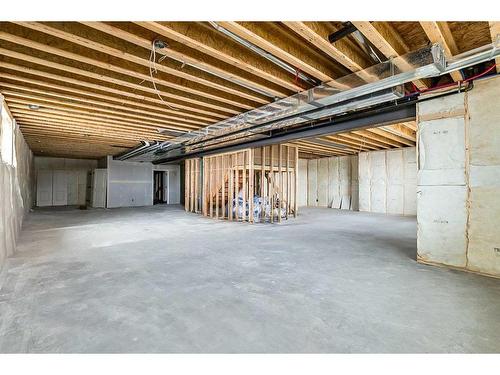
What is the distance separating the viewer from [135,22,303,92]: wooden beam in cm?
205

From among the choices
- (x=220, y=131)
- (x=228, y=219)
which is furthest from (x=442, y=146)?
(x=228, y=219)

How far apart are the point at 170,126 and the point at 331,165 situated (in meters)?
7.59

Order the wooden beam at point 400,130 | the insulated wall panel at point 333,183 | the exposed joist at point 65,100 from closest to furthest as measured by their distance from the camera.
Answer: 1. the exposed joist at point 65,100
2. the wooden beam at point 400,130
3. the insulated wall panel at point 333,183

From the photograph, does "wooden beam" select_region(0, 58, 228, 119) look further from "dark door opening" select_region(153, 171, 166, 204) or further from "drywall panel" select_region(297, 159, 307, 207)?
"dark door opening" select_region(153, 171, 166, 204)

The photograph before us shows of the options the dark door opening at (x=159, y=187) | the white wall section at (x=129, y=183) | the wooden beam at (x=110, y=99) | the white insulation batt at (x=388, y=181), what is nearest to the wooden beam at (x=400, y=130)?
the white insulation batt at (x=388, y=181)

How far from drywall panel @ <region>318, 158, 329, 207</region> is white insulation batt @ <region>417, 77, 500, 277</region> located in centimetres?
771

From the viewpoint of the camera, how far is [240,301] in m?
2.14

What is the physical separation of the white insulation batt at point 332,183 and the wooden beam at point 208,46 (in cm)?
802

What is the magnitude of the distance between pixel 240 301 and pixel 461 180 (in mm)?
3019

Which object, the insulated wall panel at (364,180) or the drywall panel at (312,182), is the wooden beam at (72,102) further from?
the drywall panel at (312,182)

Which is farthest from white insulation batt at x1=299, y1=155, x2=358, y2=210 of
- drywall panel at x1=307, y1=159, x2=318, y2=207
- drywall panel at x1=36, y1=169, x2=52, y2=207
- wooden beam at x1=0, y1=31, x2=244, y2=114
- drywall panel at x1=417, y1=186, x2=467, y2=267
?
drywall panel at x1=36, y1=169, x2=52, y2=207

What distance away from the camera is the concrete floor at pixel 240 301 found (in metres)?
1.59

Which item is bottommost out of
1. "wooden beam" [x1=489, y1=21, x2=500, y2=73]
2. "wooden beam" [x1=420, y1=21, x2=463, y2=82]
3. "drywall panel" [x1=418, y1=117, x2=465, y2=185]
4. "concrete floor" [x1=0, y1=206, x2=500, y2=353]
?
"concrete floor" [x1=0, y1=206, x2=500, y2=353]

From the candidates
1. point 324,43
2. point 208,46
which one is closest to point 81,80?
point 208,46
